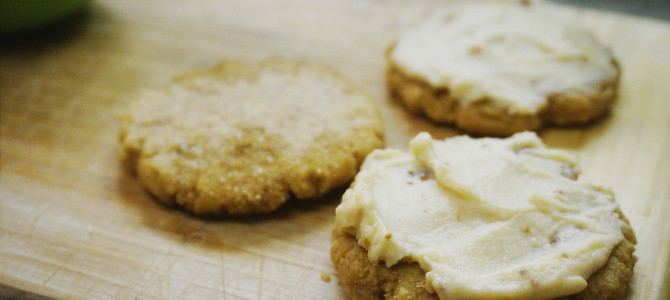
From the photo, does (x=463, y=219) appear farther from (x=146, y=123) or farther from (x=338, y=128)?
(x=146, y=123)

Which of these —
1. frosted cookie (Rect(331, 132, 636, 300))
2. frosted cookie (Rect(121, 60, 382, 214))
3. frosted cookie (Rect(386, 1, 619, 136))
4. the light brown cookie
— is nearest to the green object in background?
frosted cookie (Rect(121, 60, 382, 214))

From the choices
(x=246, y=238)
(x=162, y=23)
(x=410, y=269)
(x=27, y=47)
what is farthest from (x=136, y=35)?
(x=410, y=269)

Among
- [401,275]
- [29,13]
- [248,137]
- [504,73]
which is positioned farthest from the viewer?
Answer: [29,13]

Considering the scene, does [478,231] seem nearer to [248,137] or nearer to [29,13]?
[248,137]

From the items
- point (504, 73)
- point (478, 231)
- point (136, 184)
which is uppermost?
point (504, 73)

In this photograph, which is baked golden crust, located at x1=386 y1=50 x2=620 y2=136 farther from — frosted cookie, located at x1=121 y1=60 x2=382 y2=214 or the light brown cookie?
the light brown cookie

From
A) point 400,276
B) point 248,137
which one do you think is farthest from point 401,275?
point 248,137
